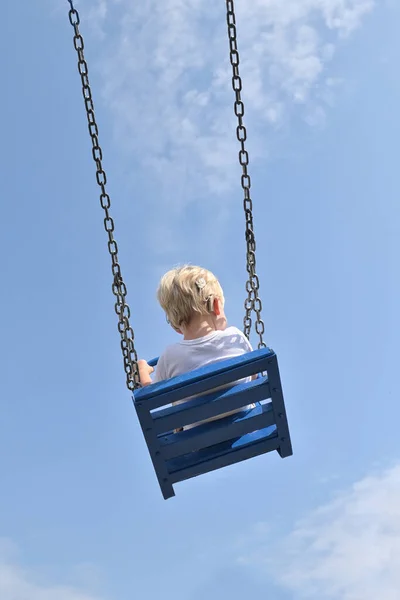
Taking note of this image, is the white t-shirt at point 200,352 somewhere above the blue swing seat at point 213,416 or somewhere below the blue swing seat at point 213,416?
above

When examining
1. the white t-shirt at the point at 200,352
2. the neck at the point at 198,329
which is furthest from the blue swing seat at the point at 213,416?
the neck at the point at 198,329

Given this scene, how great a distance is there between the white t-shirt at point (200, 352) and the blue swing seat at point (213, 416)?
0.39 ft

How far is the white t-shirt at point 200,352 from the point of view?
192 inches

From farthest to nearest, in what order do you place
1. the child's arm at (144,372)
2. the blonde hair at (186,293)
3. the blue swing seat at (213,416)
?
the child's arm at (144,372)
the blonde hair at (186,293)
the blue swing seat at (213,416)

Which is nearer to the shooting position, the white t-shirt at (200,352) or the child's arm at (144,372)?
the white t-shirt at (200,352)

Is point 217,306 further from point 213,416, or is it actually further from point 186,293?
point 213,416

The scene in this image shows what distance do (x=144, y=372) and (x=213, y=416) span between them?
2.12ft

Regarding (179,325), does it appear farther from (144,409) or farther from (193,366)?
(144,409)

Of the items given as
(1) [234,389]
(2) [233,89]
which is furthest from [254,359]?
(2) [233,89]

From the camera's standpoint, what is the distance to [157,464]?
4957 millimetres

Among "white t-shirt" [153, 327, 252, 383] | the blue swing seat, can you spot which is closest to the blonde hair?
"white t-shirt" [153, 327, 252, 383]

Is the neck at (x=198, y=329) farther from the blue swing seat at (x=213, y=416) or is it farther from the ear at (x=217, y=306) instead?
the blue swing seat at (x=213, y=416)

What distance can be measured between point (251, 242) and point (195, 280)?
685 millimetres

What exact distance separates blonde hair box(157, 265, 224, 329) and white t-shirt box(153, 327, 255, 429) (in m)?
0.15
